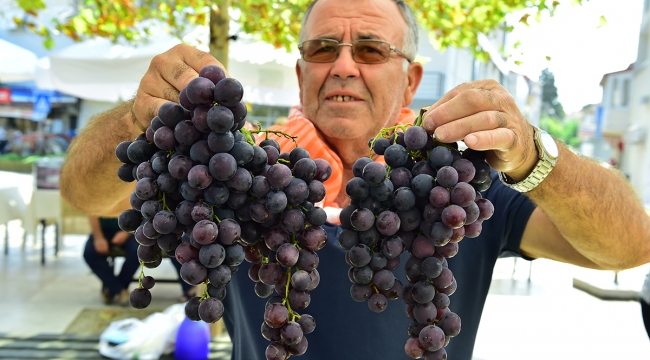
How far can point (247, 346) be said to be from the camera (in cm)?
188

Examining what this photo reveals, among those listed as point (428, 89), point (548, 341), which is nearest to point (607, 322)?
point (548, 341)

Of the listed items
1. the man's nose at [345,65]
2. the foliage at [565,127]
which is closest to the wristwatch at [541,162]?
the man's nose at [345,65]

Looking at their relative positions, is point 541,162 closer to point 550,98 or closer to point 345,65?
point 345,65

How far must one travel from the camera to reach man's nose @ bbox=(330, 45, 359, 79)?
1882 millimetres

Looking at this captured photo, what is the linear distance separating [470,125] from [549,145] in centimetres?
35

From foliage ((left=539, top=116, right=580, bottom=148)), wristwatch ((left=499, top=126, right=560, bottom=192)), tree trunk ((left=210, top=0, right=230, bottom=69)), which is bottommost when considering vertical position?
wristwatch ((left=499, top=126, right=560, bottom=192))

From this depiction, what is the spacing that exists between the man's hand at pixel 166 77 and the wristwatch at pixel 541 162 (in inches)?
33.9

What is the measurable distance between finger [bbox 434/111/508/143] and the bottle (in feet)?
11.3

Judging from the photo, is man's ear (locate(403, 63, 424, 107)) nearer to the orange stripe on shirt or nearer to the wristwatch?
the orange stripe on shirt

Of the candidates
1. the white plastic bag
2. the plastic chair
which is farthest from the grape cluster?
the plastic chair

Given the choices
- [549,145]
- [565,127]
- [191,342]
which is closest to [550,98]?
[565,127]

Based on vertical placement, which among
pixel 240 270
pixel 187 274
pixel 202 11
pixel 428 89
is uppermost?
pixel 428 89

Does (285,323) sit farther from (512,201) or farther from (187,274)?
(512,201)

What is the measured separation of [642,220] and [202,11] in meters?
5.56
